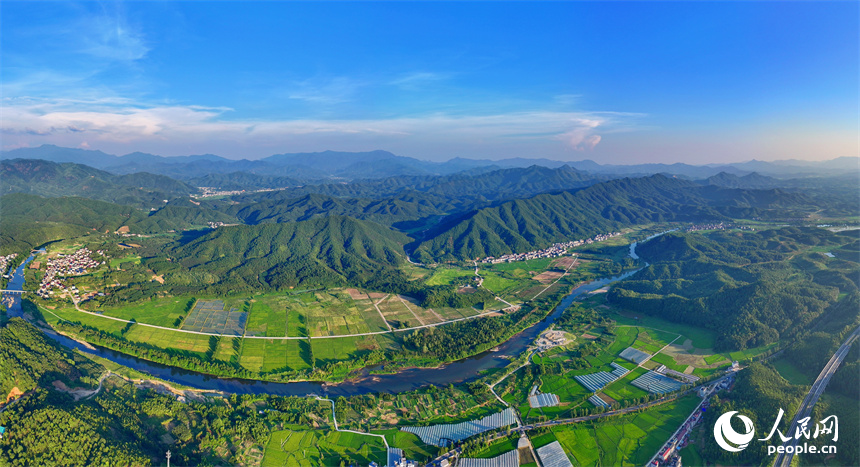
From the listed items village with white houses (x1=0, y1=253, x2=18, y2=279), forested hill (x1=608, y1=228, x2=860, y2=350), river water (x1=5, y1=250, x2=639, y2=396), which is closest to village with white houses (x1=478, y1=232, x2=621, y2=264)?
forested hill (x1=608, y1=228, x2=860, y2=350)

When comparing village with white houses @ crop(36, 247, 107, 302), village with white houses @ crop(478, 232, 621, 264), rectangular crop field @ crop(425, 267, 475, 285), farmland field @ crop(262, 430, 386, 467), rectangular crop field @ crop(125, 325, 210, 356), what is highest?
village with white houses @ crop(36, 247, 107, 302)

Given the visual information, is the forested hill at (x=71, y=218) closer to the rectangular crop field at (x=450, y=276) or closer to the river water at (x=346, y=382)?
the river water at (x=346, y=382)

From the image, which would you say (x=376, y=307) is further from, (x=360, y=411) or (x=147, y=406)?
(x=147, y=406)

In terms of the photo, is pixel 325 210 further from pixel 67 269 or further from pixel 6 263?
pixel 6 263

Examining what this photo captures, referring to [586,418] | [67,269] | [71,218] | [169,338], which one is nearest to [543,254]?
[586,418]

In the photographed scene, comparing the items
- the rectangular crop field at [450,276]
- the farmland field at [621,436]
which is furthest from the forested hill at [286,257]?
the farmland field at [621,436]

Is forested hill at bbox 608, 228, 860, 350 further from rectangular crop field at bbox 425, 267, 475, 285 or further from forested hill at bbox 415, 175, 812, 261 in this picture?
forested hill at bbox 415, 175, 812, 261

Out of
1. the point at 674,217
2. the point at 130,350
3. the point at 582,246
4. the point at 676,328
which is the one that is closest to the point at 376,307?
the point at 130,350
